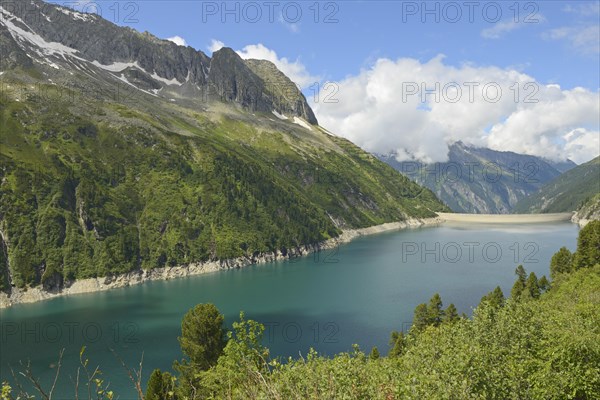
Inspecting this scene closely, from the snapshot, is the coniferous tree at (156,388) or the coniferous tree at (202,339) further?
the coniferous tree at (202,339)

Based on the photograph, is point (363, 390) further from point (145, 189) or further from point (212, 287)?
point (145, 189)

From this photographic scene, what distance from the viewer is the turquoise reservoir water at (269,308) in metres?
81.6

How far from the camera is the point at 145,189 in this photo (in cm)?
18912

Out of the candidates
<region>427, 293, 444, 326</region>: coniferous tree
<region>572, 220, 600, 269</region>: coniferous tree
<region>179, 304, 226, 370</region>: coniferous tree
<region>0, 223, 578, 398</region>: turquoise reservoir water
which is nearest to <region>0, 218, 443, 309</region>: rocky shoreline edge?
<region>0, 223, 578, 398</region>: turquoise reservoir water

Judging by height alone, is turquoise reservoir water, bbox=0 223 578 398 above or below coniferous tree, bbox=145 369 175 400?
below

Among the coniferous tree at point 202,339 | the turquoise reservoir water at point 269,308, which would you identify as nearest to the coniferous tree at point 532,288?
the turquoise reservoir water at point 269,308

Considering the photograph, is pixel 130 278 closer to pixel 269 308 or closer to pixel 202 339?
pixel 269 308

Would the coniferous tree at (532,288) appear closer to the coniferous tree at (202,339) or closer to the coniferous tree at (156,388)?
the coniferous tree at (202,339)

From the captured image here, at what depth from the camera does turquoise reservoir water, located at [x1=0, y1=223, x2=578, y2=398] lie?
81.6 meters

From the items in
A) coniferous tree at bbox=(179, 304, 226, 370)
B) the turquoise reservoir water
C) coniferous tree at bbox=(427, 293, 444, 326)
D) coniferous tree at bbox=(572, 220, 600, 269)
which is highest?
coniferous tree at bbox=(572, 220, 600, 269)

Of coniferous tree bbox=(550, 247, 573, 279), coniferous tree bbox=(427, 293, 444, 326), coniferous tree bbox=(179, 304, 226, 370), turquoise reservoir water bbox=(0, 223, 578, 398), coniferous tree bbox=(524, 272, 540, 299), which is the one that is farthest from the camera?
coniferous tree bbox=(550, 247, 573, 279)

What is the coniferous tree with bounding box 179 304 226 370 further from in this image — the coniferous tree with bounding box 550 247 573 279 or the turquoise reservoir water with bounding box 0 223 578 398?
the coniferous tree with bounding box 550 247 573 279

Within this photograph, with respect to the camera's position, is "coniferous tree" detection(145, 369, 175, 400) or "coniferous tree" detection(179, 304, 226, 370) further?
"coniferous tree" detection(179, 304, 226, 370)

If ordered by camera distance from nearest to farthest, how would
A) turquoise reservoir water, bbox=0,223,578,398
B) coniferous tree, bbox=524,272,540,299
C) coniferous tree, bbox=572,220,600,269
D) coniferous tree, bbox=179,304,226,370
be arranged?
coniferous tree, bbox=179,304,226,370 < turquoise reservoir water, bbox=0,223,578,398 < coniferous tree, bbox=524,272,540,299 < coniferous tree, bbox=572,220,600,269
